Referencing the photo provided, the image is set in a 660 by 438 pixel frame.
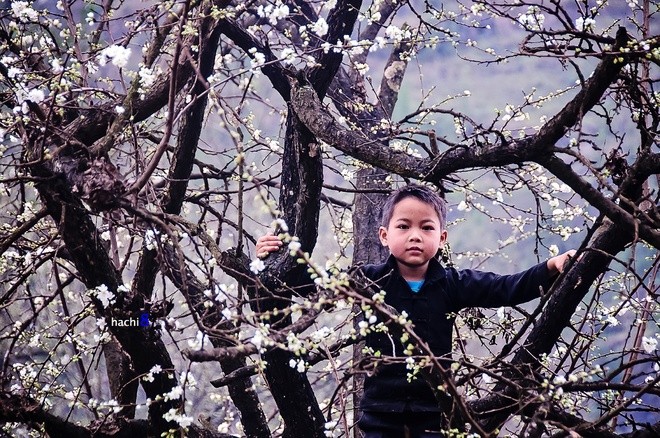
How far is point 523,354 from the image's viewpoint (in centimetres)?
290

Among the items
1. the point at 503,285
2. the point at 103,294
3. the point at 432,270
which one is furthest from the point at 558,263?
the point at 103,294

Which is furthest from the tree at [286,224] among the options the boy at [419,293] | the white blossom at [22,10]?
the boy at [419,293]

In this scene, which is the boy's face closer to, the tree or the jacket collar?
the jacket collar

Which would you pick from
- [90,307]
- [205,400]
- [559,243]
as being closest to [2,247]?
[90,307]

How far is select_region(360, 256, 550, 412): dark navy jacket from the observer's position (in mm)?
2758

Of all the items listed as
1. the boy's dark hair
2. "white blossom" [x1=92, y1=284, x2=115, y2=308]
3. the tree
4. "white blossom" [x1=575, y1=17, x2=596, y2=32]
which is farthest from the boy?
"white blossom" [x1=575, y1=17, x2=596, y2=32]

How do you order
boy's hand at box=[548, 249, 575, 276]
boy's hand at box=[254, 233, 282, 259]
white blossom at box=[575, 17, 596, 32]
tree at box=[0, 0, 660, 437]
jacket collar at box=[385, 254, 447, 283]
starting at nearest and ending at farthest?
tree at box=[0, 0, 660, 437] → white blossom at box=[575, 17, 596, 32] → boy's hand at box=[548, 249, 575, 276] → jacket collar at box=[385, 254, 447, 283] → boy's hand at box=[254, 233, 282, 259]

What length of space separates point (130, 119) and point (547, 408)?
1.80 meters

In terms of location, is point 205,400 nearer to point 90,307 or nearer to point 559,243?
point 559,243

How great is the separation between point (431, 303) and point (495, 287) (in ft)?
0.87

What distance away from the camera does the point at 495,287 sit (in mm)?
2871

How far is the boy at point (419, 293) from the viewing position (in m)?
2.75

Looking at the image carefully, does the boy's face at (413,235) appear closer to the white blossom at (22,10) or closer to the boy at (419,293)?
the boy at (419,293)

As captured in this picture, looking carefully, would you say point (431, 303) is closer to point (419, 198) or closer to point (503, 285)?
point (503, 285)
